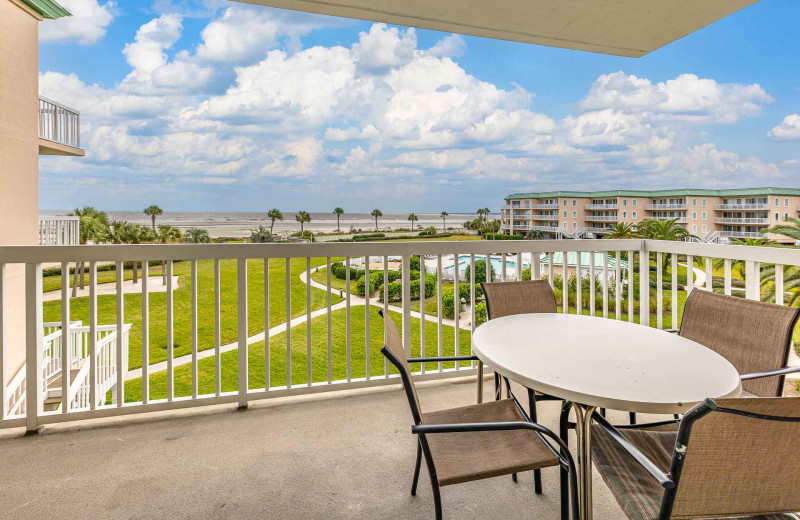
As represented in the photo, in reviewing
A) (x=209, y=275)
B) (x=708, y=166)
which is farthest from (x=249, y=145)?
(x=708, y=166)

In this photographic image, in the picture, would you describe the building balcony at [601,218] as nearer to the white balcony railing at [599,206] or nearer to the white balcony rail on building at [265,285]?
the white balcony railing at [599,206]

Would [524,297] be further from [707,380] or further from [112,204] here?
[112,204]

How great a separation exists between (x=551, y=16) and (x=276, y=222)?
3.68 meters

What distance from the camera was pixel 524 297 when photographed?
232cm

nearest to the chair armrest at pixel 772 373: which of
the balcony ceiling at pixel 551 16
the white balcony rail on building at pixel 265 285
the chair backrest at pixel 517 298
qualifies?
the chair backrest at pixel 517 298

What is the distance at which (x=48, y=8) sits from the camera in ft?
19.7

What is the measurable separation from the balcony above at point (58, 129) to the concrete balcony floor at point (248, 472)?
19.8 ft

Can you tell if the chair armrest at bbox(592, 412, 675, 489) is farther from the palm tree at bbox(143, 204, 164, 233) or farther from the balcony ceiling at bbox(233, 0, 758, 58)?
the palm tree at bbox(143, 204, 164, 233)

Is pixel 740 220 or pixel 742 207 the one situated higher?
pixel 742 207

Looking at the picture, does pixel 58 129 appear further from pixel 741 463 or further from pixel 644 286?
pixel 741 463

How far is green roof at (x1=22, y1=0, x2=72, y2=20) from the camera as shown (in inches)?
229

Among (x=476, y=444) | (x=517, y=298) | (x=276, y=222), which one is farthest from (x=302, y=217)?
(x=476, y=444)

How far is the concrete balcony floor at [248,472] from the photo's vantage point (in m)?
1.75

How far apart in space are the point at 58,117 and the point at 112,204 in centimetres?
183
